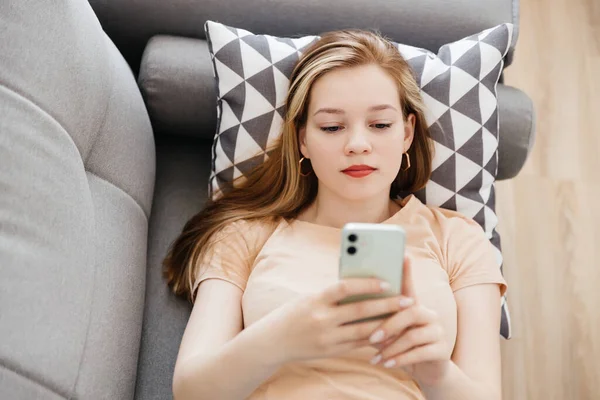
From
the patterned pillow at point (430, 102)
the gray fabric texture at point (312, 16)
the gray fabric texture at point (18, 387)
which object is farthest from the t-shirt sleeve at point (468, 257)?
the gray fabric texture at point (18, 387)

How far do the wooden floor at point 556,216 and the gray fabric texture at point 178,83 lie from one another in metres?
1.06

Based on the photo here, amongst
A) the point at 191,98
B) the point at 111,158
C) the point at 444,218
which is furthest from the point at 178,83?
the point at 444,218

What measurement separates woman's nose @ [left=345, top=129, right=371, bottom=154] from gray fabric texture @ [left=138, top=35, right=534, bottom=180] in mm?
481

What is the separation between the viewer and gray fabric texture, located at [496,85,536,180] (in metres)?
1.65

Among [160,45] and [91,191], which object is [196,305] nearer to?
[91,191]

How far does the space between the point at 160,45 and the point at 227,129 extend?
0.93 ft

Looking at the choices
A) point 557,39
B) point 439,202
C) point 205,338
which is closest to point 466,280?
point 439,202

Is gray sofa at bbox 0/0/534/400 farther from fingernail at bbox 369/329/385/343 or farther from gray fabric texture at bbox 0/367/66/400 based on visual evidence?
fingernail at bbox 369/329/385/343

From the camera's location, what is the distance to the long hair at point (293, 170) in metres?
1.38

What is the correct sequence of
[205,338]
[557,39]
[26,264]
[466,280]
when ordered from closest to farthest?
[26,264], [205,338], [466,280], [557,39]

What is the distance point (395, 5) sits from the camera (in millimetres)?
1690

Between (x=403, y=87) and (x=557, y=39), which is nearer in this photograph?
(x=403, y=87)

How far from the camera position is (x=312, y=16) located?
1.69 metres

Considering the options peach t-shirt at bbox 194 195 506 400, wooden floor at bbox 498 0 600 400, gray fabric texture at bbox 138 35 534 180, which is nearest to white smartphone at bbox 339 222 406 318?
peach t-shirt at bbox 194 195 506 400
